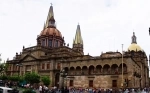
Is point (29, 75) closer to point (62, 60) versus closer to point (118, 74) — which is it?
point (62, 60)

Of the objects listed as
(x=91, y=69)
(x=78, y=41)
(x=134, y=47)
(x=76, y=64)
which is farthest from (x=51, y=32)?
(x=134, y=47)

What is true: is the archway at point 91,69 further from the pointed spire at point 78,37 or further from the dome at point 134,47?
the pointed spire at point 78,37

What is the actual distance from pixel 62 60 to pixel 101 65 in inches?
441

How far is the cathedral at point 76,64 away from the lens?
5161 centimetres

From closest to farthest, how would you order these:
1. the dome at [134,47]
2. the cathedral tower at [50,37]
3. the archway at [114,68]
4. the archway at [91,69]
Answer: the archway at [114,68] → the archway at [91,69] → the cathedral tower at [50,37] → the dome at [134,47]

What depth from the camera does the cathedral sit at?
51606 mm

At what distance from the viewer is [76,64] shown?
5841 centimetres

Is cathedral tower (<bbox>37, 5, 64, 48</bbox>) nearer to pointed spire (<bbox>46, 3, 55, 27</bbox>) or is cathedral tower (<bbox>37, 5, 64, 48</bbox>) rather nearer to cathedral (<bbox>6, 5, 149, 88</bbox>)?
cathedral (<bbox>6, 5, 149, 88</bbox>)

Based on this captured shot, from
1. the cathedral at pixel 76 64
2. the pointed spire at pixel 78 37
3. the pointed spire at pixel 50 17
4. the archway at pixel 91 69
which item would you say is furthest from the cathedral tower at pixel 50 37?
the archway at pixel 91 69

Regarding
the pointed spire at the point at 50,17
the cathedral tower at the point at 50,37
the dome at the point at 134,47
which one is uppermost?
→ the pointed spire at the point at 50,17

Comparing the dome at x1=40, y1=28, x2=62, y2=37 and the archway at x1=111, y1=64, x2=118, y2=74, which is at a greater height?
the dome at x1=40, y1=28, x2=62, y2=37

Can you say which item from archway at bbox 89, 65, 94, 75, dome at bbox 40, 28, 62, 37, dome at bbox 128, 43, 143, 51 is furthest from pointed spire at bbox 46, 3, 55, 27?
archway at bbox 89, 65, 94, 75

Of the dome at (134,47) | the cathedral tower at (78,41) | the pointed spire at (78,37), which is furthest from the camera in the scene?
the pointed spire at (78,37)

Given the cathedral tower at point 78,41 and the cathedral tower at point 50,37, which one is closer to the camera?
the cathedral tower at point 50,37
